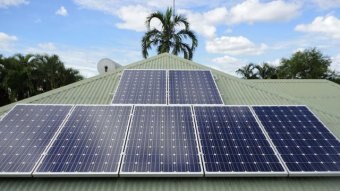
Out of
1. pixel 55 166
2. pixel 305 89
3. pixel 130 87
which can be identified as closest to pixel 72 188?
pixel 55 166

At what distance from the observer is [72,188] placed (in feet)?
29.0

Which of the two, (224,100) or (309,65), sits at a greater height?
(309,65)

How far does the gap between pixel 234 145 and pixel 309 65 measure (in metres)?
50.0

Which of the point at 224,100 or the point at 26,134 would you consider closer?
the point at 26,134

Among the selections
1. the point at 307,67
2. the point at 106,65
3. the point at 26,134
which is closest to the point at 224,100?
the point at 26,134

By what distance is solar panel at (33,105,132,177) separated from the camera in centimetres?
892

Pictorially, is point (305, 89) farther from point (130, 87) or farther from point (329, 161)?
point (130, 87)

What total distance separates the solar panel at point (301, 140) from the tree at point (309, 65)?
4469cm

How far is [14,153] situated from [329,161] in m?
11.7

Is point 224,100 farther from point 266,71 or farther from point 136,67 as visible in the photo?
point 266,71

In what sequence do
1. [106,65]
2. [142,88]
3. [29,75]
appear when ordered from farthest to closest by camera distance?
1. [29,75]
2. [106,65]
3. [142,88]

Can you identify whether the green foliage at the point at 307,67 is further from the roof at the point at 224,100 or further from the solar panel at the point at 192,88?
the solar panel at the point at 192,88

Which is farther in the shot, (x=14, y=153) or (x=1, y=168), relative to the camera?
(x=14, y=153)

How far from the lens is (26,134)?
34.7 ft
